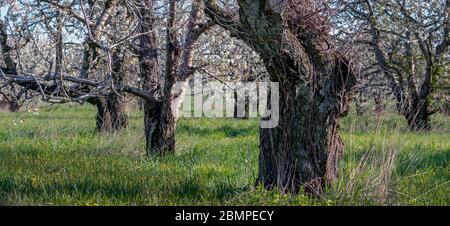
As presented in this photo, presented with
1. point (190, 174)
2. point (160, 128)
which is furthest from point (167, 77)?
point (190, 174)

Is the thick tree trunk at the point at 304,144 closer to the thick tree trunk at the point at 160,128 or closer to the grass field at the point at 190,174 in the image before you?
the grass field at the point at 190,174

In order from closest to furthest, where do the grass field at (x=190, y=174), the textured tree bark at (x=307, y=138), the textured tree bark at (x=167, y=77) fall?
the grass field at (x=190, y=174), the textured tree bark at (x=307, y=138), the textured tree bark at (x=167, y=77)

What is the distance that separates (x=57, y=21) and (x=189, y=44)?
2.06m

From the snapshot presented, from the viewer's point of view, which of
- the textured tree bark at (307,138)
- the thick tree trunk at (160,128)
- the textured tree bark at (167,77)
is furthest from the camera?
the thick tree trunk at (160,128)

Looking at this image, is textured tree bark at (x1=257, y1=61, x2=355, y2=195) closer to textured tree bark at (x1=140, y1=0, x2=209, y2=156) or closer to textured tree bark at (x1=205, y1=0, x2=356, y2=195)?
textured tree bark at (x1=205, y1=0, x2=356, y2=195)

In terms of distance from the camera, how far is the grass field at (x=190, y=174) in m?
6.37

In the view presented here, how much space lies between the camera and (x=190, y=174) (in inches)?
317

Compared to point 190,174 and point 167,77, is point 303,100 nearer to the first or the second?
point 190,174

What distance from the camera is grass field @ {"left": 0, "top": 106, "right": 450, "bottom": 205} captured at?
6371 mm

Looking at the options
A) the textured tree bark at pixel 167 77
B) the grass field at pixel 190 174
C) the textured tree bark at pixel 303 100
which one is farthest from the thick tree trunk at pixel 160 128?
the textured tree bark at pixel 303 100

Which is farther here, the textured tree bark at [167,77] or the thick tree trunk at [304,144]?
the textured tree bark at [167,77]

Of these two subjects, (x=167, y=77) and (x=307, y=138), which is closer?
(x=307, y=138)
